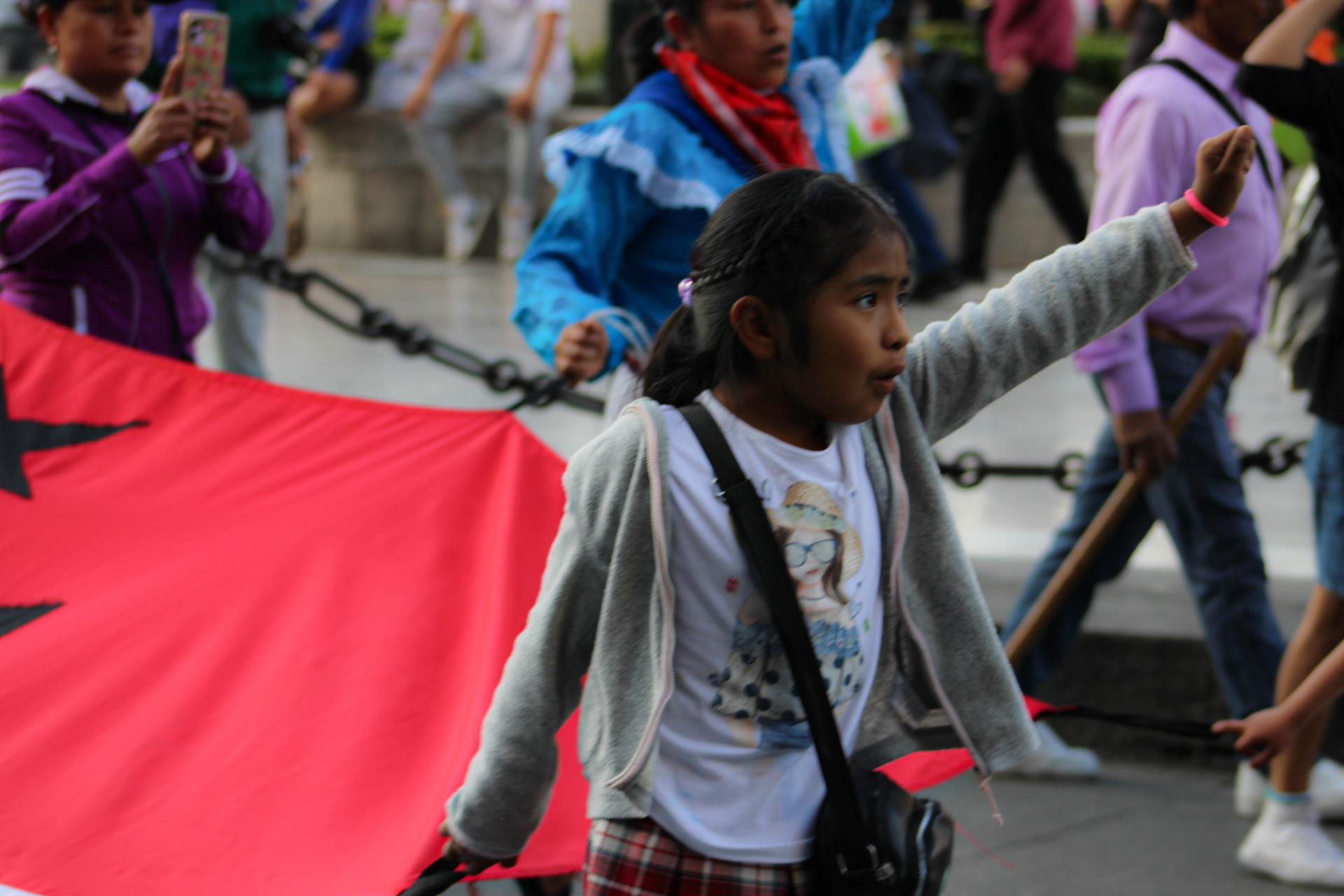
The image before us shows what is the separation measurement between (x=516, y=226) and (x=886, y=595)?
8.45 m

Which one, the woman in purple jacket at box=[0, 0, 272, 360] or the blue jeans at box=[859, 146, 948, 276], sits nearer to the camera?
the woman in purple jacket at box=[0, 0, 272, 360]

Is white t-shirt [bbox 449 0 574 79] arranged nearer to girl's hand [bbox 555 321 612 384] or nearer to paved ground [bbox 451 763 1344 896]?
paved ground [bbox 451 763 1344 896]

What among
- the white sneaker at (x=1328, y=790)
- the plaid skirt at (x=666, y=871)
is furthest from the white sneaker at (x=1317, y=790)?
the plaid skirt at (x=666, y=871)

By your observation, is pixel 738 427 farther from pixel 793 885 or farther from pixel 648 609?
pixel 793 885

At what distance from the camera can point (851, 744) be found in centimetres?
183

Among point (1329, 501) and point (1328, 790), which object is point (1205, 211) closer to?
point (1329, 501)

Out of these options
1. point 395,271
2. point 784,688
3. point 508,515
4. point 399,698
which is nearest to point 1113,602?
point 508,515

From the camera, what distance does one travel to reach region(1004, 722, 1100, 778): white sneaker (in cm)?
371

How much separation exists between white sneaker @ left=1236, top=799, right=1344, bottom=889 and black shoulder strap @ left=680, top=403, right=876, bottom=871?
1.90 meters

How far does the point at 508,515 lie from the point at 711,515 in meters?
1.07

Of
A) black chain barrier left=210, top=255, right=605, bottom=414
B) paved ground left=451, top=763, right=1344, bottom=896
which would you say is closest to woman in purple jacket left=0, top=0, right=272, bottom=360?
black chain barrier left=210, top=255, right=605, bottom=414

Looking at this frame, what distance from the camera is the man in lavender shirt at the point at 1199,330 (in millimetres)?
3244

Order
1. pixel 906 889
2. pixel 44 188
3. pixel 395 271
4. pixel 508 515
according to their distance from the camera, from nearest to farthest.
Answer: pixel 906 889 < pixel 508 515 < pixel 44 188 < pixel 395 271

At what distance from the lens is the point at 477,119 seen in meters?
10.4
